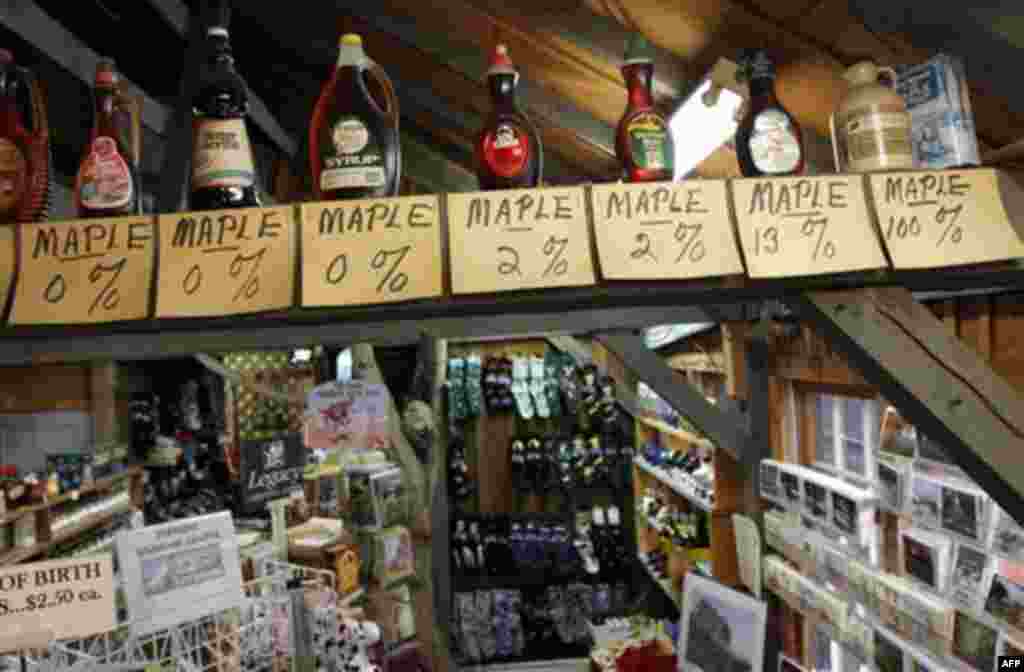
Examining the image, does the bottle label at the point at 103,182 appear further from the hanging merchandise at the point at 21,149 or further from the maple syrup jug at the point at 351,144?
the maple syrup jug at the point at 351,144

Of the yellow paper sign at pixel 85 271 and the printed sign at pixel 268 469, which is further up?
the yellow paper sign at pixel 85 271

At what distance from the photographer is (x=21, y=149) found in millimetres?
1111

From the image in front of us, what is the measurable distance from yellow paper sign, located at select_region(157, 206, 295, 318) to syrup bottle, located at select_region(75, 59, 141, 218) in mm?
170

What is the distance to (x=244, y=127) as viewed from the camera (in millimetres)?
1132

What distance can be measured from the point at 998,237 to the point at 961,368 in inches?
6.9

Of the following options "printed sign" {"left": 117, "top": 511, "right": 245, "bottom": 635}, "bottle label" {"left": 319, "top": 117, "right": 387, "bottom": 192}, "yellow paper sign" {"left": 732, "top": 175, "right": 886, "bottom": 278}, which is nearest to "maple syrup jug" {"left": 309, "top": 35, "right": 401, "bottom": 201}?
"bottle label" {"left": 319, "top": 117, "right": 387, "bottom": 192}

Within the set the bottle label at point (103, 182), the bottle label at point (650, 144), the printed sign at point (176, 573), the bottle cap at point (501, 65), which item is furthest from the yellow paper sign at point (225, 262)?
the printed sign at point (176, 573)

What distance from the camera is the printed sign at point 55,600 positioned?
4.95 feet

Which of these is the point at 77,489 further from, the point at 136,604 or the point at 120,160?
the point at 120,160

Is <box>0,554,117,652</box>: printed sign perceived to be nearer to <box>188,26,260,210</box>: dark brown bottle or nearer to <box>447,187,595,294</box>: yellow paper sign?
<box>188,26,260,210</box>: dark brown bottle

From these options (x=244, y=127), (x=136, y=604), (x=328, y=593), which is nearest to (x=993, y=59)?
(x=244, y=127)

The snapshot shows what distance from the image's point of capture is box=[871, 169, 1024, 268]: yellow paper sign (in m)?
1.01

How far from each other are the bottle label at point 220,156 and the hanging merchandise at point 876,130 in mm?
854

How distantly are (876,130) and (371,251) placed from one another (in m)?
0.70
